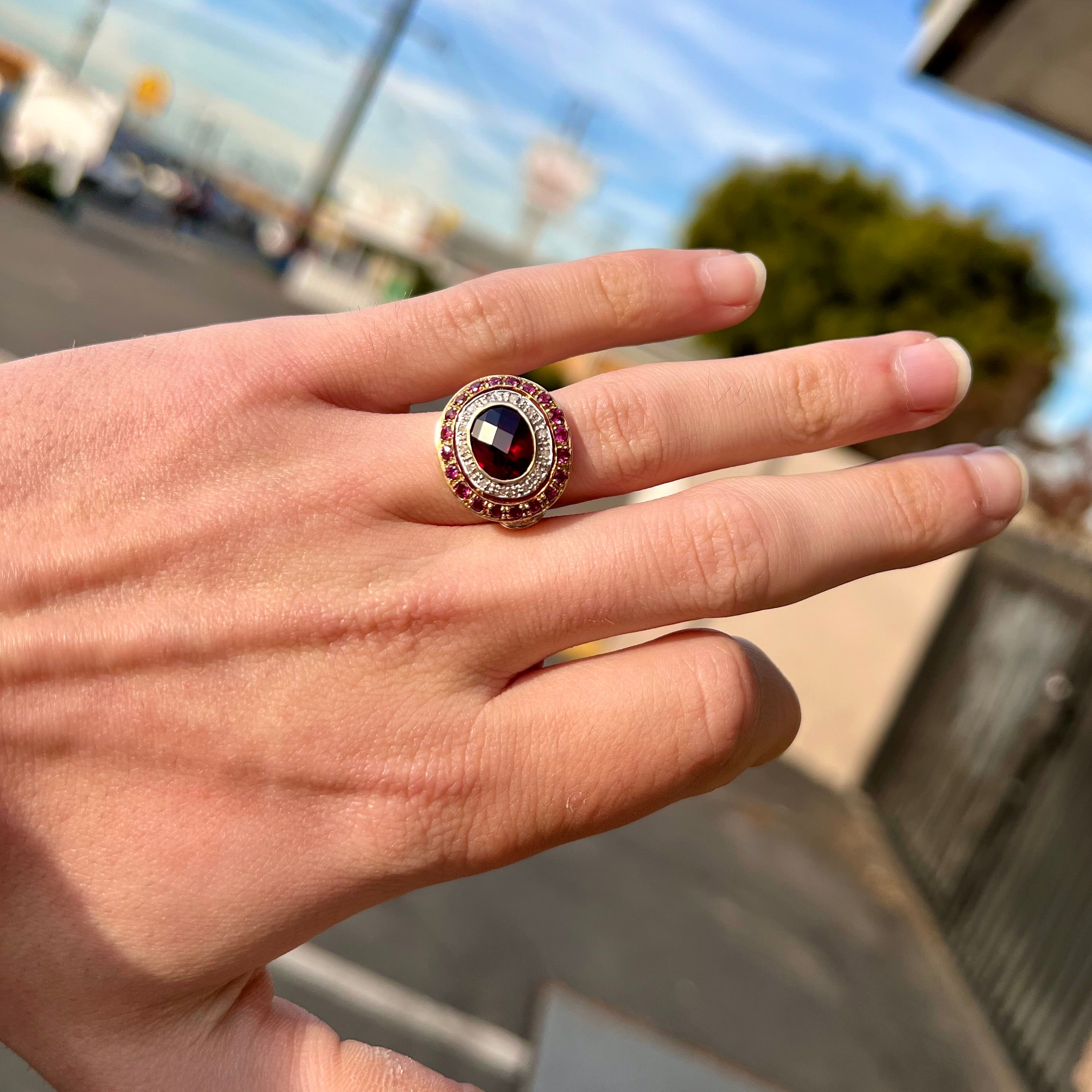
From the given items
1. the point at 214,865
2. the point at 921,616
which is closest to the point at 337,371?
the point at 214,865

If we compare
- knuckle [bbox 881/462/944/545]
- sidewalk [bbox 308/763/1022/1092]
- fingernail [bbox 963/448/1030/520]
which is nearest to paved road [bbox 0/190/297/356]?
knuckle [bbox 881/462/944/545]

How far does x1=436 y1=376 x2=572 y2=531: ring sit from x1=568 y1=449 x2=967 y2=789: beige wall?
6682 millimetres

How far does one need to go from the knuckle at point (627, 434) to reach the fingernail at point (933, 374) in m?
0.33

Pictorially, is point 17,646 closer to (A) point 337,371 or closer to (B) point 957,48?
(A) point 337,371

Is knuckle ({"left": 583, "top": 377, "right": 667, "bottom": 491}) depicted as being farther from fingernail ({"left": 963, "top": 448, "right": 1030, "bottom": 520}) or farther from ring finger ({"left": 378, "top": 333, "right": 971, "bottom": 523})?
fingernail ({"left": 963, "top": 448, "right": 1030, "bottom": 520})

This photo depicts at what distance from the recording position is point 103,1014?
107 centimetres

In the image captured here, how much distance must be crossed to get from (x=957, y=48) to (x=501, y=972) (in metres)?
3.81

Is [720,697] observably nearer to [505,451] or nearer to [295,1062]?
[505,451]

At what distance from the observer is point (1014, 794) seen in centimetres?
555

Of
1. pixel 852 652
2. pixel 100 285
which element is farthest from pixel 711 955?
pixel 100 285

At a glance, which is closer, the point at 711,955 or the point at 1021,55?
the point at 1021,55

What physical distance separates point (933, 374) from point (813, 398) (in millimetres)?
157

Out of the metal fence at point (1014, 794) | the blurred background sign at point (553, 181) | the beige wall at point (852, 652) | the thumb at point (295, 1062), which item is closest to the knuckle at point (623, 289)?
the thumb at point (295, 1062)

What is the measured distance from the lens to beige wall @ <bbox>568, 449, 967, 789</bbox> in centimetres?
798
